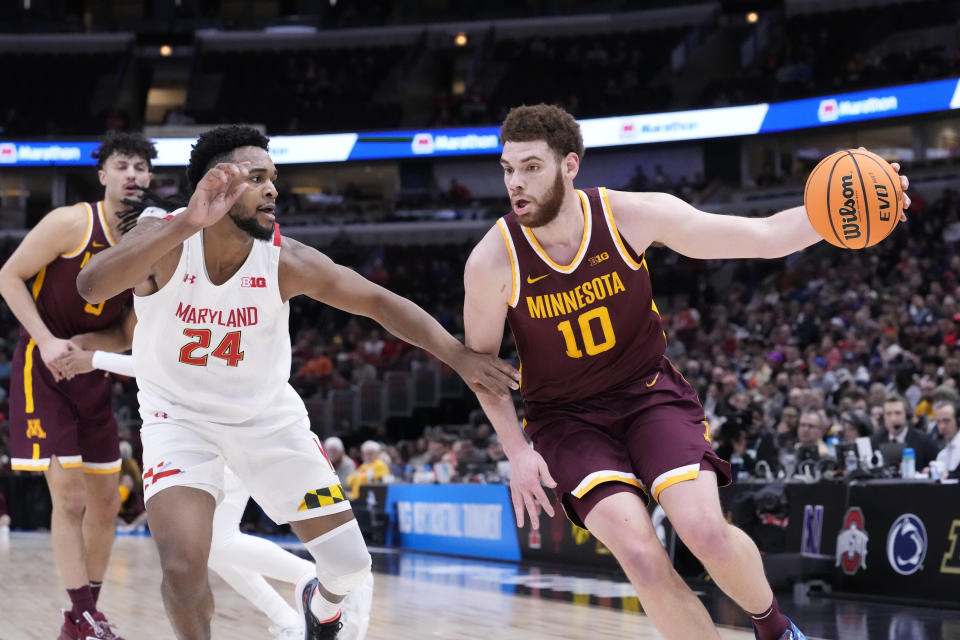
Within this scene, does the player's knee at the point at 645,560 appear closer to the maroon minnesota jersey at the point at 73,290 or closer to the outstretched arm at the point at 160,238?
the outstretched arm at the point at 160,238

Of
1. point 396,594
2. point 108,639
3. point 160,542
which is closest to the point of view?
point 160,542

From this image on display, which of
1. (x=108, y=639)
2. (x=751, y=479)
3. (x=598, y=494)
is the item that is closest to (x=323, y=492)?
(x=598, y=494)

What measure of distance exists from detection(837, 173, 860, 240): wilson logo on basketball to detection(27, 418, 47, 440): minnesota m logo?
4.15 meters

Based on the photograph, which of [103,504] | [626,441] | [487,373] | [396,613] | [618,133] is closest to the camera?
[487,373]

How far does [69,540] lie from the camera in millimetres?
5836

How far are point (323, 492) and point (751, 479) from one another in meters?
6.07

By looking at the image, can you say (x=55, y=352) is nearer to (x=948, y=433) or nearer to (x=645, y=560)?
(x=645, y=560)

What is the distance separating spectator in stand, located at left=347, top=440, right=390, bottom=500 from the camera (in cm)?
1574

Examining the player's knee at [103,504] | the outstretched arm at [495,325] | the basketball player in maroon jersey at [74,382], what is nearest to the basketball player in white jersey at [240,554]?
the basketball player in maroon jersey at [74,382]

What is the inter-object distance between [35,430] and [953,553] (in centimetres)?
594

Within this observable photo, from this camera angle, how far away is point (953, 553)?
7695 mm

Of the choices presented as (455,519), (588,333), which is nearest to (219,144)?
(588,333)

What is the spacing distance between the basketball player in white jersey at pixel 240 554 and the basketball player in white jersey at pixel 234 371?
930mm

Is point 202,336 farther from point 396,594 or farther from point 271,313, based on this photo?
point 396,594
